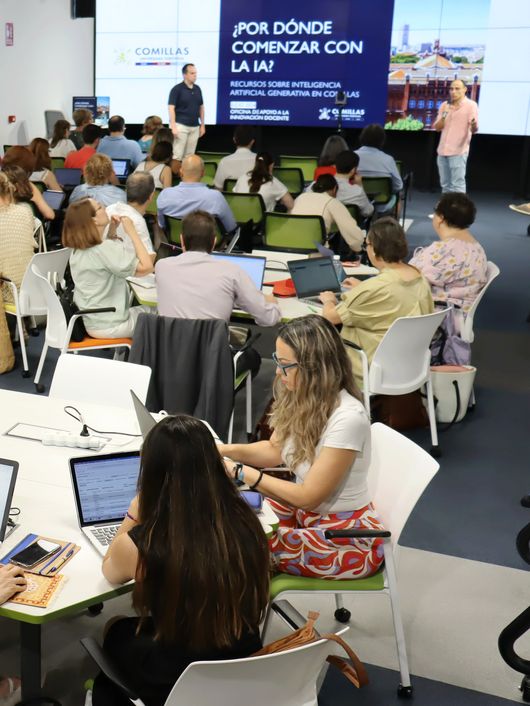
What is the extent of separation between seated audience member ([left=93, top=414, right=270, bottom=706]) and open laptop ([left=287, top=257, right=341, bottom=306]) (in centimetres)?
265

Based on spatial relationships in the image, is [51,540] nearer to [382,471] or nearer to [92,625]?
[92,625]

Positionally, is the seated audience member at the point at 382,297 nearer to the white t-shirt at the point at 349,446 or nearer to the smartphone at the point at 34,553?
the white t-shirt at the point at 349,446

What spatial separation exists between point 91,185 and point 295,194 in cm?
289

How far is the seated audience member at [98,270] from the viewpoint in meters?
4.50

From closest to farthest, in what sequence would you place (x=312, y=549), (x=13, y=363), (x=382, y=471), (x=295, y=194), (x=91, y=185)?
(x=312, y=549), (x=382, y=471), (x=13, y=363), (x=91, y=185), (x=295, y=194)

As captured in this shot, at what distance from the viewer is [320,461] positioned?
250 centimetres

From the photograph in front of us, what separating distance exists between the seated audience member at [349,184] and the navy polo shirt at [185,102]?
13.3 feet

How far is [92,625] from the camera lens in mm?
2889

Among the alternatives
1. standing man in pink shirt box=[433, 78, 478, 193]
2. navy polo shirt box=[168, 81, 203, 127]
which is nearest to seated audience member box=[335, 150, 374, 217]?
standing man in pink shirt box=[433, 78, 478, 193]

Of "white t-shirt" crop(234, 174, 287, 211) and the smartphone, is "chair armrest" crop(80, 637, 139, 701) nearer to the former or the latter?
the smartphone

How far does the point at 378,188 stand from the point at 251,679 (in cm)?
710

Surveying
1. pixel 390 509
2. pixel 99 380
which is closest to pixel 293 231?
pixel 99 380

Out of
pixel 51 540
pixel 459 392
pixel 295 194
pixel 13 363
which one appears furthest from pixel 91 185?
pixel 51 540

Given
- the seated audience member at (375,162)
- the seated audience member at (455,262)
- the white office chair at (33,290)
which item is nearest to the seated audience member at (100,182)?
the white office chair at (33,290)
